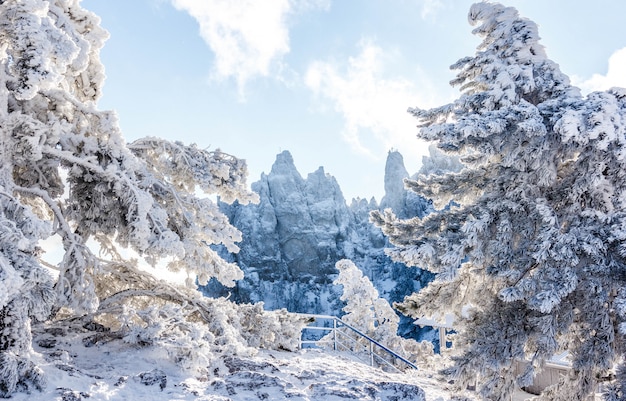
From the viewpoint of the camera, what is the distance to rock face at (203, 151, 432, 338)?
6450 cm

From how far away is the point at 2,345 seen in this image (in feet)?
15.1

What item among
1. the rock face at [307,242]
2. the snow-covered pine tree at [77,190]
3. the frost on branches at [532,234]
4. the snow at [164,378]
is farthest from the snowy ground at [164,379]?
the rock face at [307,242]

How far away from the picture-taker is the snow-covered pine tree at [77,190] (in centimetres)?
463

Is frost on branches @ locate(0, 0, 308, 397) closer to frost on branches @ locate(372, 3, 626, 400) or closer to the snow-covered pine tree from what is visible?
the snow-covered pine tree

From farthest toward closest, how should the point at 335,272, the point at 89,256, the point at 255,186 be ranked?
the point at 255,186 < the point at 335,272 < the point at 89,256

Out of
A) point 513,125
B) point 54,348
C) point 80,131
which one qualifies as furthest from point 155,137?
point 513,125

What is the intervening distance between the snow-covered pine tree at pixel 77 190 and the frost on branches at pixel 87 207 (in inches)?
0.7

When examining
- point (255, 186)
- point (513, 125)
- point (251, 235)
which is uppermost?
point (255, 186)

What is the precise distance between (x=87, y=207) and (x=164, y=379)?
11.1 ft

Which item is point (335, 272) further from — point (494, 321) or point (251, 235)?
point (494, 321)

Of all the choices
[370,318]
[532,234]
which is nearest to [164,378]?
[532,234]

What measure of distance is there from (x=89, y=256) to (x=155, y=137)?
265 cm

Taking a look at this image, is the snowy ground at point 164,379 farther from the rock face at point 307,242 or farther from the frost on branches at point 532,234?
the rock face at point 307,242

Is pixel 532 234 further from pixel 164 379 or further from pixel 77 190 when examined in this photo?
pixel 77 190
